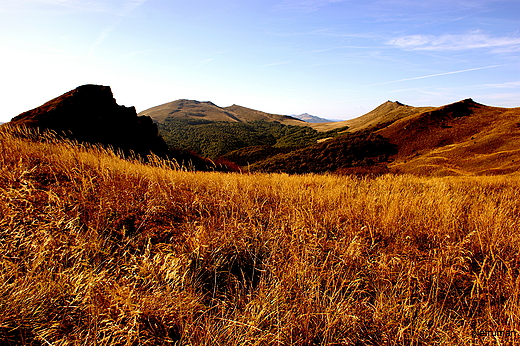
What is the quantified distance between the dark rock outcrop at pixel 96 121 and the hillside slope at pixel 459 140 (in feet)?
58.8

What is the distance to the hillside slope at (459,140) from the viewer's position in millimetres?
16133

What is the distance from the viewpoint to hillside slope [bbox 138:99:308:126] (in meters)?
132

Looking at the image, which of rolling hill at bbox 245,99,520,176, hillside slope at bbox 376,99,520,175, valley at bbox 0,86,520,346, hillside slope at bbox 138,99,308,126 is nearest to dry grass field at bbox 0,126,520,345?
valley at bbox 0,86,520,346

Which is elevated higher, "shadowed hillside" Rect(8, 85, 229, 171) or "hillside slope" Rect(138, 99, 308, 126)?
"hillside slope" Rect(138, 99, 308, 126)

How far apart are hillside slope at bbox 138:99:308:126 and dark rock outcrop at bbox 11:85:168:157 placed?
116086mm

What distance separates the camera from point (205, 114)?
144 m

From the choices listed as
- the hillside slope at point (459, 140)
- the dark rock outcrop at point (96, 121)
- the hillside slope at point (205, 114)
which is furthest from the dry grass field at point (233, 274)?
the hillside slope at point (205, 114)

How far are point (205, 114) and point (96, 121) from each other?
140349 mm

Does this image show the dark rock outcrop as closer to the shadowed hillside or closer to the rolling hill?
the shadowed hillside

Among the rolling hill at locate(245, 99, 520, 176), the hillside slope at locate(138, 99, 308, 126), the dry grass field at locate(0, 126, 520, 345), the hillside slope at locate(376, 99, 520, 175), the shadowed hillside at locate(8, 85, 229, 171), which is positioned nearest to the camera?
the dry grass field at locate(0, 126, 520, 345)

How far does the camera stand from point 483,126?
2319 centimetres

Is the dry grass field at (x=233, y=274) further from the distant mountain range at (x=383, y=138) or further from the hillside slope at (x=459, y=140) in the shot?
the hillside slope at (x=459, y=140)

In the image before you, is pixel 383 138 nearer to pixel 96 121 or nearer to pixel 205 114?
pixel 96 121

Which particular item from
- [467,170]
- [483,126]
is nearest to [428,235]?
[467,170]
